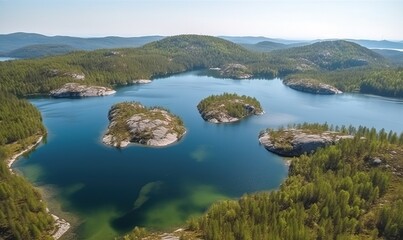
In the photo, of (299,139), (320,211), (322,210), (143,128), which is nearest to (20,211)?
(322,210)

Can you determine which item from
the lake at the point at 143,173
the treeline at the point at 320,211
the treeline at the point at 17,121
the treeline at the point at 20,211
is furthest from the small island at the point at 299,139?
the treeline at the point at 17,121

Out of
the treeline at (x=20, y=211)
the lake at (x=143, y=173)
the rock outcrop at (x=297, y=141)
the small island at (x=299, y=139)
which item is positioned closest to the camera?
the treeline at (x=20, y=211)

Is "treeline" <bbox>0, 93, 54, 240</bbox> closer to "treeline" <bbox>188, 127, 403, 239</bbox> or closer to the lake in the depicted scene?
the lake

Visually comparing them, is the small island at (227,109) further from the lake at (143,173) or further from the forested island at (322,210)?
the forested island at (322,210)

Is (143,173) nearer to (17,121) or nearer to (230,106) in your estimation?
(17,121)

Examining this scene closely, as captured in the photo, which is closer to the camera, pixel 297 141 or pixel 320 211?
pixel 320 211

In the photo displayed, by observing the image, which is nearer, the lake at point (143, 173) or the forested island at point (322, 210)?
the forested island at point (322, 210)

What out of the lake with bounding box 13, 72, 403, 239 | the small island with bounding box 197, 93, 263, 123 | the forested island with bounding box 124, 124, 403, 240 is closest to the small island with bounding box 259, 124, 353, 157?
the lake with bounding box 13, 72, 403, 239
